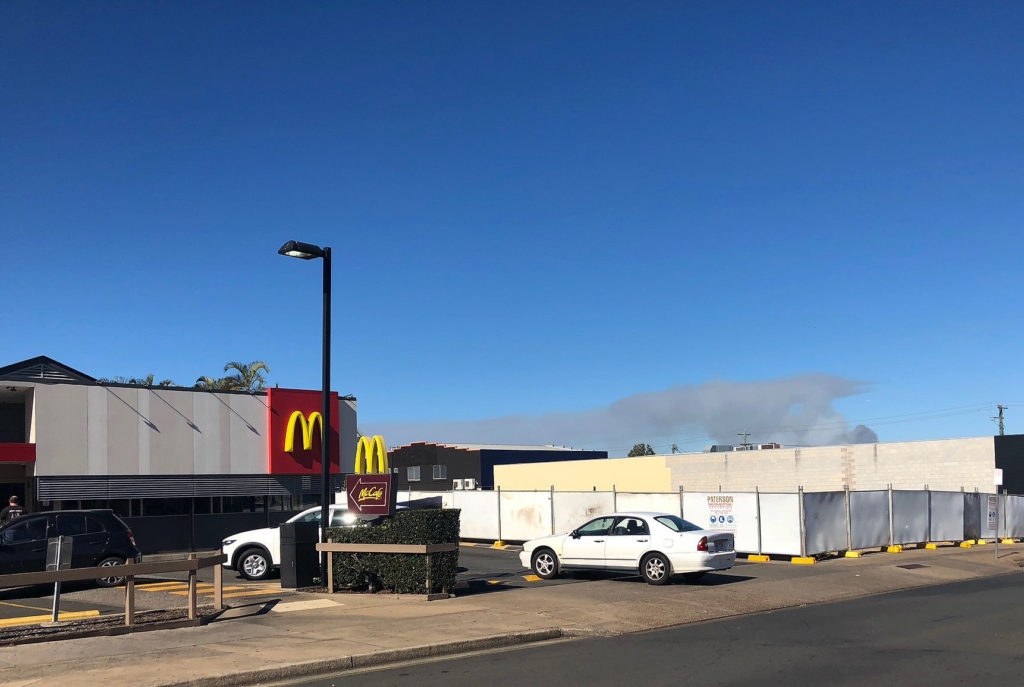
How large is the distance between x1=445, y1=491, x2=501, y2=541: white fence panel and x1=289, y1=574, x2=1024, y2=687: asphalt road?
17872 mm

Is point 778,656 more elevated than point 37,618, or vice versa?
point 778,656

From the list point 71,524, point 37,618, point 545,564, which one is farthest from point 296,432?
point 37,618

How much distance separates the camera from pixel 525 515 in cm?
3186

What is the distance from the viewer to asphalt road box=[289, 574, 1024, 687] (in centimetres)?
1009

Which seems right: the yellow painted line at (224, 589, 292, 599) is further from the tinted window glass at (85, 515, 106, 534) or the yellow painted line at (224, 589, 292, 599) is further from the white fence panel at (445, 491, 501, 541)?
A: the white fence panel at (445, 491, 501, 541)

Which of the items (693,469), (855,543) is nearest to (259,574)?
(855,543)

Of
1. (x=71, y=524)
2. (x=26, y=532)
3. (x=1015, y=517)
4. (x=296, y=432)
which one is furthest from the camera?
Result: (x=1015, y=517)

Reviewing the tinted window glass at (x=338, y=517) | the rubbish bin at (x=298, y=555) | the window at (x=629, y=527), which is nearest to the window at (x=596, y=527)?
the window at (x=629, y=527)

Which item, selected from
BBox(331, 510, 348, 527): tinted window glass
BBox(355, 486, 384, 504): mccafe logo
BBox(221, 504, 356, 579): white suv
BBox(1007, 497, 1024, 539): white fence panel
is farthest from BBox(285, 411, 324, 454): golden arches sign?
BBox(1007, 497, 1024, 539): white fence panel

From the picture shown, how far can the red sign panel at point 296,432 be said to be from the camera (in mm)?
32281

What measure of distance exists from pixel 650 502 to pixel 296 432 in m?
12.4

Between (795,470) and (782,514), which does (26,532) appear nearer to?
(782,514)

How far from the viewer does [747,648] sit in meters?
12.2

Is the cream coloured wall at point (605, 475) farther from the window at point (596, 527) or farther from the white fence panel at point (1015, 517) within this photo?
the window at point (596, 527)
